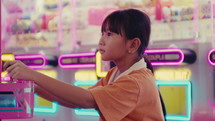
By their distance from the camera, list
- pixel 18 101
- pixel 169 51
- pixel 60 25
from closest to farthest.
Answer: pixel 18 101
pixel 169 51
pixel 60 25

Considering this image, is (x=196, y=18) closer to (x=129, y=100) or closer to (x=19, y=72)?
(x=129, y=100)

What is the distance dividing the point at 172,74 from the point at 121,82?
5.61 feet

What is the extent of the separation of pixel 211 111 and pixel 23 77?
1.91 meters

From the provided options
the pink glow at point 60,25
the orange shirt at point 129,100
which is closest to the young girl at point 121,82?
the orange shirt at point 129,100

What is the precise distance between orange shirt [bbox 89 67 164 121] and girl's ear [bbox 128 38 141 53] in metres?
0.11

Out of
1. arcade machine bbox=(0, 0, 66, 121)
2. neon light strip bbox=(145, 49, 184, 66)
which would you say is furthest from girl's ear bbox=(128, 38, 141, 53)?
arcade machine bbox=(0, 0, 66, 121)

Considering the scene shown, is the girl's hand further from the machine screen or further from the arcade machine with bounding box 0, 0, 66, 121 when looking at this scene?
the arcade machine with bounding box 0, 0, 66, 121

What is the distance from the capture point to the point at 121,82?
138cm

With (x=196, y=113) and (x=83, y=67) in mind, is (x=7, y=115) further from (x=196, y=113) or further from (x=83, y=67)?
(x=83, y=67)

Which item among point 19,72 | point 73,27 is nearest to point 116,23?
point 19,72

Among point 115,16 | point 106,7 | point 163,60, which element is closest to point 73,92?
point 115,16

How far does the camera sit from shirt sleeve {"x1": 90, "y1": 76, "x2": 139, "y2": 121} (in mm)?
1341

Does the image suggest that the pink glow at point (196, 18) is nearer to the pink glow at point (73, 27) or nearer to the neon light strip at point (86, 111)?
the neon light strip at point (86, 111)

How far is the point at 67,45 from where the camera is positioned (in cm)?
378
